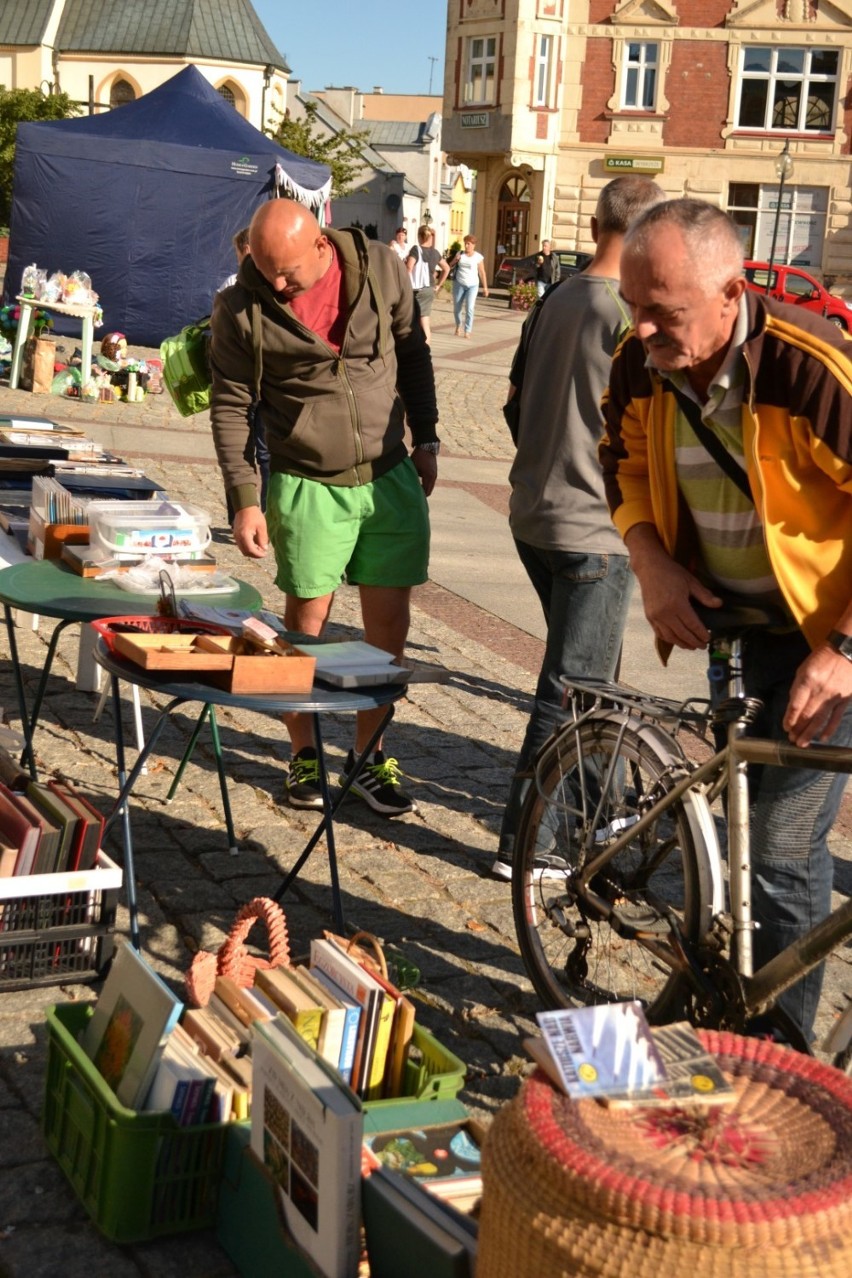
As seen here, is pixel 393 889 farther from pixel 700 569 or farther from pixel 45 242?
pixel 45 242

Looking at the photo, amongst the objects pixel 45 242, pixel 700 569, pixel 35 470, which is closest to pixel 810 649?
pixel 700 569

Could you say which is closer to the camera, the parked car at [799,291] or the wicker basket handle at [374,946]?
the wicker basket handle at [374,946]

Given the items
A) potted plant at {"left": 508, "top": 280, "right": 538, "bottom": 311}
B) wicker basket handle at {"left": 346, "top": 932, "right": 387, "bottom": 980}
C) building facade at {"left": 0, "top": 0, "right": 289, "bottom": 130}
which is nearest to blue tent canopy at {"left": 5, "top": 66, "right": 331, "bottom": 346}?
wicker basket handle at {"left": 346, "top": 932, "right": 387, "bottom": 980}

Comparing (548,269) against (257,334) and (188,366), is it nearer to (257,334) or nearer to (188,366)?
(188,366)

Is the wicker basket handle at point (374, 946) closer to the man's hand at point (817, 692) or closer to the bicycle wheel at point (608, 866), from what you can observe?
the bicycle wheel at point (608, 866)

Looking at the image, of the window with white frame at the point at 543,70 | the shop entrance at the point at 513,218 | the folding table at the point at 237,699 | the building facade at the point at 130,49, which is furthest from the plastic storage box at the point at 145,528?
the building facade at the point at 130,49

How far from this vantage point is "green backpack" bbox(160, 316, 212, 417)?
6598 mm

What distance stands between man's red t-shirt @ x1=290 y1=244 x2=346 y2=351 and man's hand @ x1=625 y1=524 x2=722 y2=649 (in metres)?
1.84

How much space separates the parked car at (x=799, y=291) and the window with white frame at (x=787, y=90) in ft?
79.4

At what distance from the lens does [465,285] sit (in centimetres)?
3112

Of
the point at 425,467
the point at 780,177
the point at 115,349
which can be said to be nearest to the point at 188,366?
the point at 425,467

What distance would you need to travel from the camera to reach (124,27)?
76.4 meters

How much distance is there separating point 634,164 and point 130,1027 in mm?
56347

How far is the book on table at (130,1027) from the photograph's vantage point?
10.1ft
